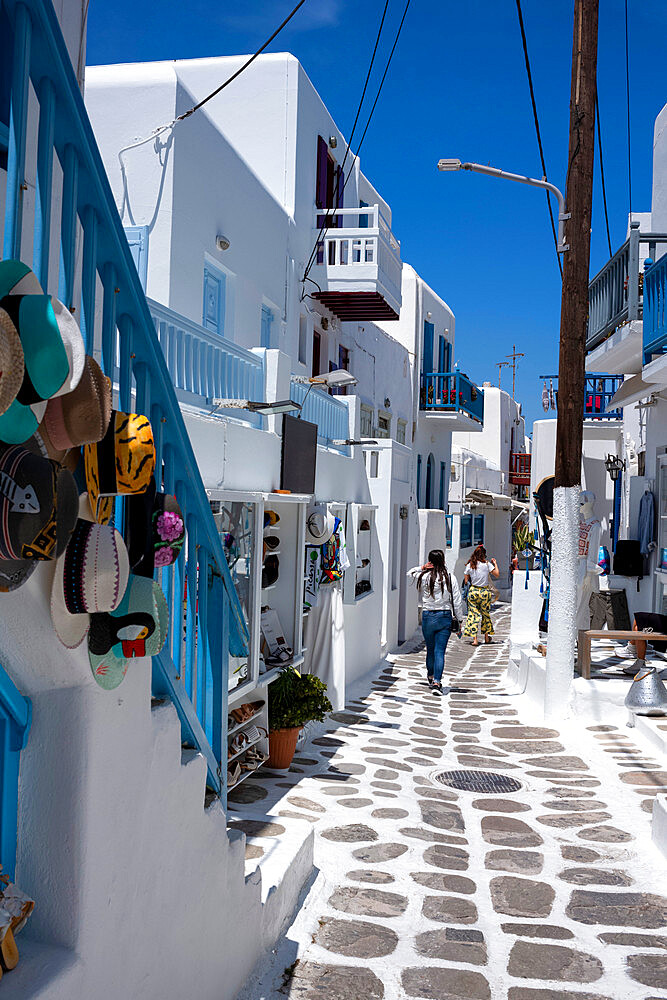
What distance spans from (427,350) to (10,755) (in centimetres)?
2216

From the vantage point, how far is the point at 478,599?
16.4 meters

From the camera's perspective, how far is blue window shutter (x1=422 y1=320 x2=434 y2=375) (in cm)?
2330

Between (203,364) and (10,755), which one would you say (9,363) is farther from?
(203,364)

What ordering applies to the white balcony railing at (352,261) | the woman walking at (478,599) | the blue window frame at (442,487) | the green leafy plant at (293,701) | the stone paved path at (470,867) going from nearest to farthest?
the stone paved path at (470,867)
the green leafy plant at (293,701)
the white balcony railing at (352,261)
the woman walking at (478,599)
the blue window frame at (442,487)

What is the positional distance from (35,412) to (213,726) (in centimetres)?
219

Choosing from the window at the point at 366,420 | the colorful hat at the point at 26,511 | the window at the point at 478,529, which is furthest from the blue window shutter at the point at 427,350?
the colorful hat at the point at 26,511

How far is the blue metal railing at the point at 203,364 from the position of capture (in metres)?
6.75

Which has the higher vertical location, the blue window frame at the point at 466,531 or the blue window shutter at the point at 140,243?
the blue window shutter at the point at 140,243

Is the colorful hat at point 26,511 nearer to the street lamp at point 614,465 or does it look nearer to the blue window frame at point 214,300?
the blue window frame at point 214,300

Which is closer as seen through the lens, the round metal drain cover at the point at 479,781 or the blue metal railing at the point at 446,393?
the round metal drain cover at the point at 479,781

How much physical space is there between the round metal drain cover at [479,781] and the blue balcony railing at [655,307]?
511 cm

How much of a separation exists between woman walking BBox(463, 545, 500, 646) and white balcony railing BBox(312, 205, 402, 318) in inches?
218

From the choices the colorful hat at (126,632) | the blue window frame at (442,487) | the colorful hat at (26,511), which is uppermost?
the blue window frame at (442,487)

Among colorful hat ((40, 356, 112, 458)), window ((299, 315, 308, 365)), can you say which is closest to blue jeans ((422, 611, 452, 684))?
window ((299, 315, 308, 365))
